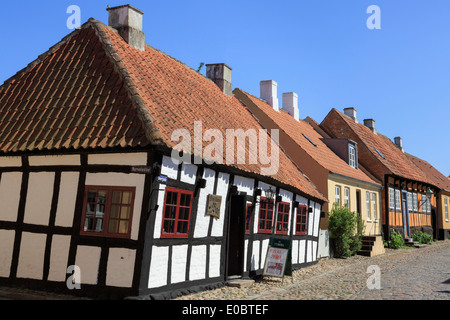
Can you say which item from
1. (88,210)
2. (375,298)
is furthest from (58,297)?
(375,298)

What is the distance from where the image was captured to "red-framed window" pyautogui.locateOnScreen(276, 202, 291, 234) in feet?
44.9

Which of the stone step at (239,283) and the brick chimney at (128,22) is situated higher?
the brick chimney at (128,22)

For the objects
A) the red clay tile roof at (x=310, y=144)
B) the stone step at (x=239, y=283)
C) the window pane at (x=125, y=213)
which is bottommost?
the stone step at (x=239, y=283)

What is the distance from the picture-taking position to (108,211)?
Result: 829 cm

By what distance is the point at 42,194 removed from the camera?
908 centimetres

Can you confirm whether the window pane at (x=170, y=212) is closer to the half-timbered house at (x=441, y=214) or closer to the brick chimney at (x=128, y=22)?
the brick chimney at (x=128, y=22)

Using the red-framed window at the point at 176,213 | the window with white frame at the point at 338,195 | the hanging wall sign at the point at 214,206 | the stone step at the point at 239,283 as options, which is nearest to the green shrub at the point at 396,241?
the window with white frame at the point at 338,195

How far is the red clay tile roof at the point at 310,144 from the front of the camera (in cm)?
1882

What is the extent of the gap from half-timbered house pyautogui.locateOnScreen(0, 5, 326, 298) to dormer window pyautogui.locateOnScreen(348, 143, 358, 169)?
12.3m

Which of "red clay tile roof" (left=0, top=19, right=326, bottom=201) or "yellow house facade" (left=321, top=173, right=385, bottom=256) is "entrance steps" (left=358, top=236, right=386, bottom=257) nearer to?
"yellow house facade" (left=321, top=173, right=385, bottom=256)

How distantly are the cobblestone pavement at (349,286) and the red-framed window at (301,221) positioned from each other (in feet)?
4.39

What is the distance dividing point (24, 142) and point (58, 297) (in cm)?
356

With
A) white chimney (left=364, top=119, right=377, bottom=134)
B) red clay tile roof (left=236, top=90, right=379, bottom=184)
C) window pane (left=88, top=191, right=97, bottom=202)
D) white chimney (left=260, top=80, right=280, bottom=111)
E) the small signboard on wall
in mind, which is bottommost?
the small signboard on wall

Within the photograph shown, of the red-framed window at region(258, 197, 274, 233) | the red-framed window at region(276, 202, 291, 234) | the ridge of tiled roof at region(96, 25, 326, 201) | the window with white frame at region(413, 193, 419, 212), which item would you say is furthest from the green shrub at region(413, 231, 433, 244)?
the red-framed window at region(258, 197, 274, 233)
